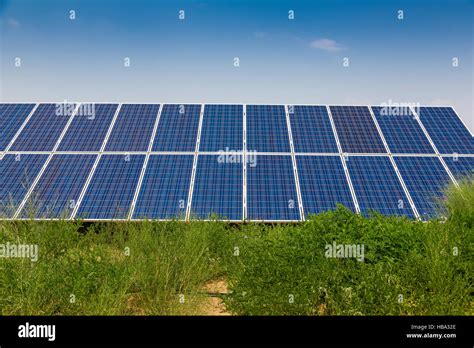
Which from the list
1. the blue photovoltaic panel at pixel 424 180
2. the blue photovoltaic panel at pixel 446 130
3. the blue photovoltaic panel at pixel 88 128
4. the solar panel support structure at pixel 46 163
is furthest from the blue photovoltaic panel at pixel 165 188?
the blue photovoltaic panel at pixel 446 130

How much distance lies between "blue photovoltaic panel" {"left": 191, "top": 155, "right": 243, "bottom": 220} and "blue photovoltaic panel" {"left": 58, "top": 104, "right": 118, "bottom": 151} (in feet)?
15.6

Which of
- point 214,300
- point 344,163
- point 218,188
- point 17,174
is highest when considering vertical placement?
point 214,300

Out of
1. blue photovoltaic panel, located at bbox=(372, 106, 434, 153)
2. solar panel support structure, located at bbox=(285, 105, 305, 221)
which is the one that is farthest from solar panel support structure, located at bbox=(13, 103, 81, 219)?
blue photovoltaic panel, located at bbox=(372, 106, 434, 153)

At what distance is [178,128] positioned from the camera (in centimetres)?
1983

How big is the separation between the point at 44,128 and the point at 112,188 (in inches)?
236

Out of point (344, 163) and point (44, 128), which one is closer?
point (344, 163)

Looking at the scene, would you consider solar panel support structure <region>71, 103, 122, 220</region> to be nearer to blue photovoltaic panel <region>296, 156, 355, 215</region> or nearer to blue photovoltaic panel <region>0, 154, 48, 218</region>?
blue photovoltaic panel <region>0, 154, 48, 218</region>

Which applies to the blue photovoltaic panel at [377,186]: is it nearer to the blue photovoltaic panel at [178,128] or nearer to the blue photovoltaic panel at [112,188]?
the blue photovoltaic panel at [178,128]

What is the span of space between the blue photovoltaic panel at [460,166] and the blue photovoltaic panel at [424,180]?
0.38 m

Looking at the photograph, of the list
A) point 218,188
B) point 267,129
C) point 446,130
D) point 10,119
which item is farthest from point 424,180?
point 10,119

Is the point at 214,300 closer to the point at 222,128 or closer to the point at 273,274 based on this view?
the point at 273,274

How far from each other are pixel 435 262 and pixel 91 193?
11.8 metres
